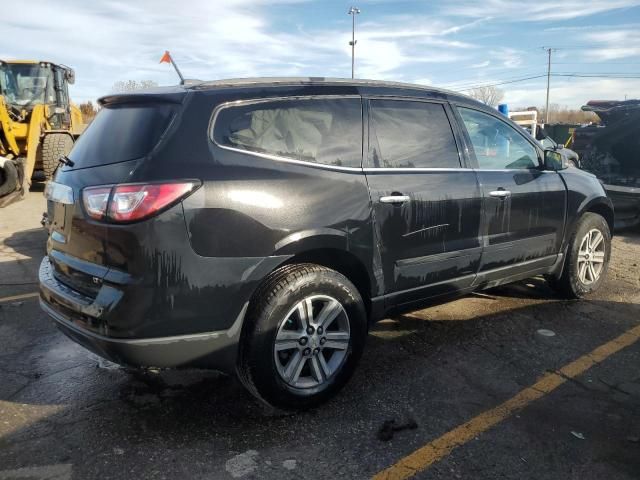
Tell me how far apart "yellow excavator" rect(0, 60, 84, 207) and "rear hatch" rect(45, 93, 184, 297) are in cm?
814

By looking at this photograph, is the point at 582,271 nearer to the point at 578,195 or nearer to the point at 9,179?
the point at 578,195

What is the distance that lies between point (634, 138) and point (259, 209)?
803 cm

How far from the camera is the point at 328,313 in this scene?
3084 millimetres

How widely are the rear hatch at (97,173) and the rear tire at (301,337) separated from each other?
0.83 meters

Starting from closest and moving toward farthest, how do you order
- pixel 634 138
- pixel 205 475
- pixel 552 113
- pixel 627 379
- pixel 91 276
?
pixel 205 475
pixel 91 276
pixel 627 379
pixel 634 138
pixel 552 113

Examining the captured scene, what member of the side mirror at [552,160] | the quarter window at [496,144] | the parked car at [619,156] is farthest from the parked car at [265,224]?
the parked car at [619,156]

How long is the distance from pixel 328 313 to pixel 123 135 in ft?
4.83

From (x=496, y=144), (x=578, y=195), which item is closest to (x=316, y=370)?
(x=496, y=144)

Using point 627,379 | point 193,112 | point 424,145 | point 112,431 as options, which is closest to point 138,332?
point 112,431

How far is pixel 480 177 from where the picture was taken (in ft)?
12.8

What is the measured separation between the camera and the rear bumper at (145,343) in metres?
2.57

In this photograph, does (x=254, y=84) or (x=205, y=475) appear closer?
(x=205, y=475)

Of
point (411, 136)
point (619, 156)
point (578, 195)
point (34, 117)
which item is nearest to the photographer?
point (411, 136)

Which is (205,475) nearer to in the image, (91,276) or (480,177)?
(91,276)
